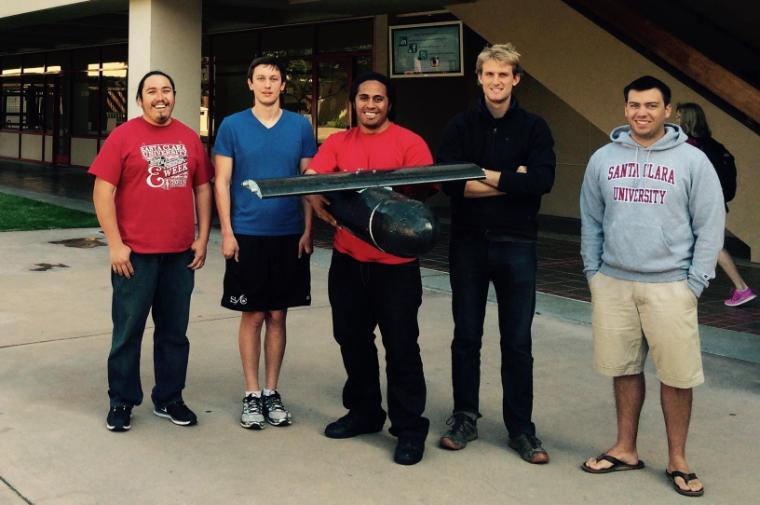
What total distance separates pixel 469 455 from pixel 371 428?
531 millimetres

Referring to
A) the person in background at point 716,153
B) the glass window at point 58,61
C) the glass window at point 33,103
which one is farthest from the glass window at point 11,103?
the person in background at point 716,153

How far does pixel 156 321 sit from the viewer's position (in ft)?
16.3

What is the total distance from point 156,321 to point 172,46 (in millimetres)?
7671

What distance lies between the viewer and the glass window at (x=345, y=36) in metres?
16.0

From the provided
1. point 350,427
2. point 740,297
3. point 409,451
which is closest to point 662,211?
point 409,451

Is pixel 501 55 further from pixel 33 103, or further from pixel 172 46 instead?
pixel 33 103

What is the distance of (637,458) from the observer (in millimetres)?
4383

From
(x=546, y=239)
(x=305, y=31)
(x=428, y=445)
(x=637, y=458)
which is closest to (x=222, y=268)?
(x=546, y=239)

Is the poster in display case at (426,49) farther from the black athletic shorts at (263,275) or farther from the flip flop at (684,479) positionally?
the flip flop at (684,479)

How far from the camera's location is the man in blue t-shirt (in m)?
4.70

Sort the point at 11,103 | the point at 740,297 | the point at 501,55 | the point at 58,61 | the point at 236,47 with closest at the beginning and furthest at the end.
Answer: the point at 501,55 → the point at 740,297 → the point at 236,47 → the point at 58,61 → the point at 11,103

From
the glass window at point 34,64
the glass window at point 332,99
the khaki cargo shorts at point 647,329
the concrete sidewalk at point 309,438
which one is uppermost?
the glass window at point 34,64

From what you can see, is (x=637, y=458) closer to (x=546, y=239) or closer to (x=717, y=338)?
(x=717, y=338)

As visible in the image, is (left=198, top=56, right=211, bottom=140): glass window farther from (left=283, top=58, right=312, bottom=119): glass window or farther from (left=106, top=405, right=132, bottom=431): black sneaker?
(left=106, top=405, right=132, bottom=431): black sneaker
